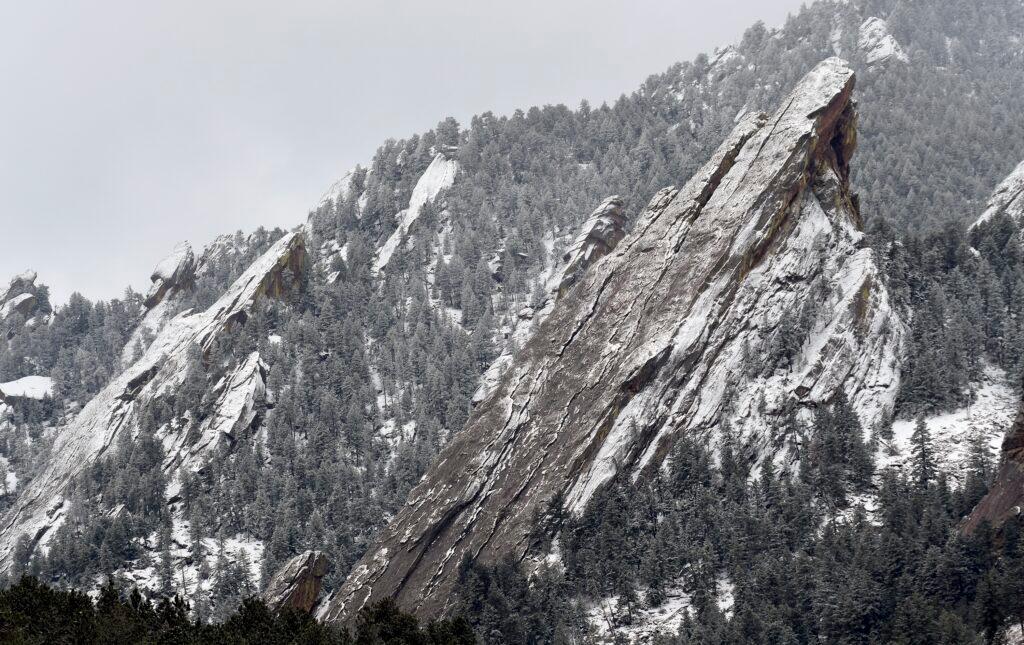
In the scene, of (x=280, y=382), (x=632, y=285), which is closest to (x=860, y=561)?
(x=632, y=285)

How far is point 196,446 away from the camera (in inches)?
5039

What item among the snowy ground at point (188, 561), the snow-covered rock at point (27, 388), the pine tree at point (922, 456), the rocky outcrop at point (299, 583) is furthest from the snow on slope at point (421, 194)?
the pine tree at point (922, 456)

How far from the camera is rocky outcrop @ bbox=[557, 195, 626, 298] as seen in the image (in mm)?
145875

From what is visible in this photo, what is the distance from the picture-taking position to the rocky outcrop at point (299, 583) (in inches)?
3552

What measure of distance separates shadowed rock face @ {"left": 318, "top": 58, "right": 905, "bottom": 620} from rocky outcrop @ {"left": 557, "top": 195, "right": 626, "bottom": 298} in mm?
35265

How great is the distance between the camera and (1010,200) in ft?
387

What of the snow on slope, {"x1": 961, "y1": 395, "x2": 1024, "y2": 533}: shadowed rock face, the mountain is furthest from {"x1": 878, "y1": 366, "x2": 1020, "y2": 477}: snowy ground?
the snow on slope

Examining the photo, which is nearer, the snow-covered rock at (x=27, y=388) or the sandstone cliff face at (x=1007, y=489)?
the sandstone cliff face at (x=1007, y=489)

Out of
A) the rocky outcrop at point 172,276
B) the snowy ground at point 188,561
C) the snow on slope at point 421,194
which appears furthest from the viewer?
the rocky outcrop at point 172,276

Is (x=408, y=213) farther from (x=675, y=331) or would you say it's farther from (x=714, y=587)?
(x=714, y=587)

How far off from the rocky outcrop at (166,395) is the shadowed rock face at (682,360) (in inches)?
1658

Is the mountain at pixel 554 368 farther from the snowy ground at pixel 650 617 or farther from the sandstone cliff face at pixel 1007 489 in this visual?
the sandstone cliff face at pixel 1007 489

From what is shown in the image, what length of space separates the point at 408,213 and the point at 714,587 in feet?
393

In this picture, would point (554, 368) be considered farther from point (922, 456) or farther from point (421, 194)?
point (421, 194)
